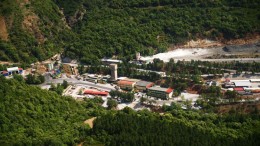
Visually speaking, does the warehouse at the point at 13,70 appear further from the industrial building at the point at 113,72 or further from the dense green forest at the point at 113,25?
the industrial building at the point at 113,72

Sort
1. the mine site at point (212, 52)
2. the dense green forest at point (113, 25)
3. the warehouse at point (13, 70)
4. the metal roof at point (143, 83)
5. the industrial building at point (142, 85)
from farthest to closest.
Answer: the mine site at point (212, 52)
the dense green forest at point (113, 25)
the warehouse at point (13, 70)
the metal roof at point (143, 83)
the industrial building at point (142, 85)

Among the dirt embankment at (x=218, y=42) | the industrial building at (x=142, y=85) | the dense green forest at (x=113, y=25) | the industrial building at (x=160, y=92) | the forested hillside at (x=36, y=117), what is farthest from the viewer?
the dirt embankment at (x=218, y=42)

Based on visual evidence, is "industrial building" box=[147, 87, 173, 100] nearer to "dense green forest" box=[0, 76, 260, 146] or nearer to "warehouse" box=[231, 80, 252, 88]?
"dense green forest" box=[0, 76, 260, 146]

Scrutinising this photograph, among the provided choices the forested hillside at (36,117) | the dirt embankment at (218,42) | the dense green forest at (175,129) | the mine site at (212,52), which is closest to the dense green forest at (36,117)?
the forested hillside at (36,117)

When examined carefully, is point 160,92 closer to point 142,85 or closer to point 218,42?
point 142,85

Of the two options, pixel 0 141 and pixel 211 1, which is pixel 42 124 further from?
pixel 211 1

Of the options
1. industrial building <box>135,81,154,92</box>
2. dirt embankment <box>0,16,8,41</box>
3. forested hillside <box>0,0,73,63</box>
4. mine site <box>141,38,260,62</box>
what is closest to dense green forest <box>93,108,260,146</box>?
industrial building <box>135,81,154,92</box>

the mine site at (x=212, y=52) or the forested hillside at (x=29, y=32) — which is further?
the mine site at (x=212, y=52)

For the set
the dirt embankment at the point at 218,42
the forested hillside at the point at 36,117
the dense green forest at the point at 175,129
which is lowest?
the dense green forest at the point at 175,129
